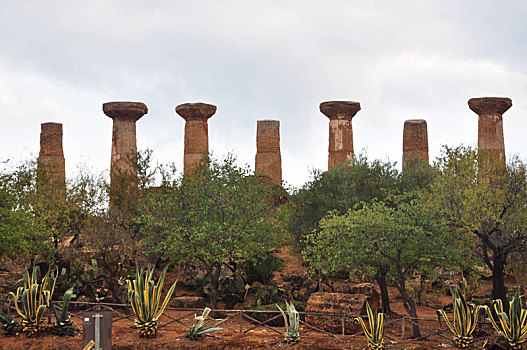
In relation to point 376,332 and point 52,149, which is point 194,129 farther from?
point 376,332

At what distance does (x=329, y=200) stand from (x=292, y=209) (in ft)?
5.57

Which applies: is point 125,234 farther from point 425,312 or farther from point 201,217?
point 425,312

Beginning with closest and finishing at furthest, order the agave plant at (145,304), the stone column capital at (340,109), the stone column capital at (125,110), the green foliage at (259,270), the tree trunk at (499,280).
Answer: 1. the agave plant at (145,304)
2. the tree trunk at (499,280)
3. the green foliage at (259,270)
4. the stone column capital at (125,110)
5. the stone column capital at (340,109)

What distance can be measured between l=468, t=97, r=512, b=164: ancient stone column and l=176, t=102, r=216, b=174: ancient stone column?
13377 millimetres

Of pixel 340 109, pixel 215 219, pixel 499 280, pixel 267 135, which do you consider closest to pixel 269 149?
pixel 267 135

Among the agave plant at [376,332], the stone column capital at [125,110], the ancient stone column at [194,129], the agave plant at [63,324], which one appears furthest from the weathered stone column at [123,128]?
the agave plant at [376,332]

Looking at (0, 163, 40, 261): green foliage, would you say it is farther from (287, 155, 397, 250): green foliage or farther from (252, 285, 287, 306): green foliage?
(287, 155, 397, 250): green foliage

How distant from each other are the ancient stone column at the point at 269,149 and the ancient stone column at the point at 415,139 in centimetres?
645

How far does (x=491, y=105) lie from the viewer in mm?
30891

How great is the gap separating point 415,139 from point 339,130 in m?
3.98

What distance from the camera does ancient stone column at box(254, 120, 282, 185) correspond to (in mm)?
31469

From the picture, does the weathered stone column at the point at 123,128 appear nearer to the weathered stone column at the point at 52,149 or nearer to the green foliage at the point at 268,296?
the weathered stone column at the point at 52,149

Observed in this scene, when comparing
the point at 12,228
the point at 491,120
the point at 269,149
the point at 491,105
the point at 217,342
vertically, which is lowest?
the point at 217,342

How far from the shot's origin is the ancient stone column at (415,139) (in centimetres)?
3141
